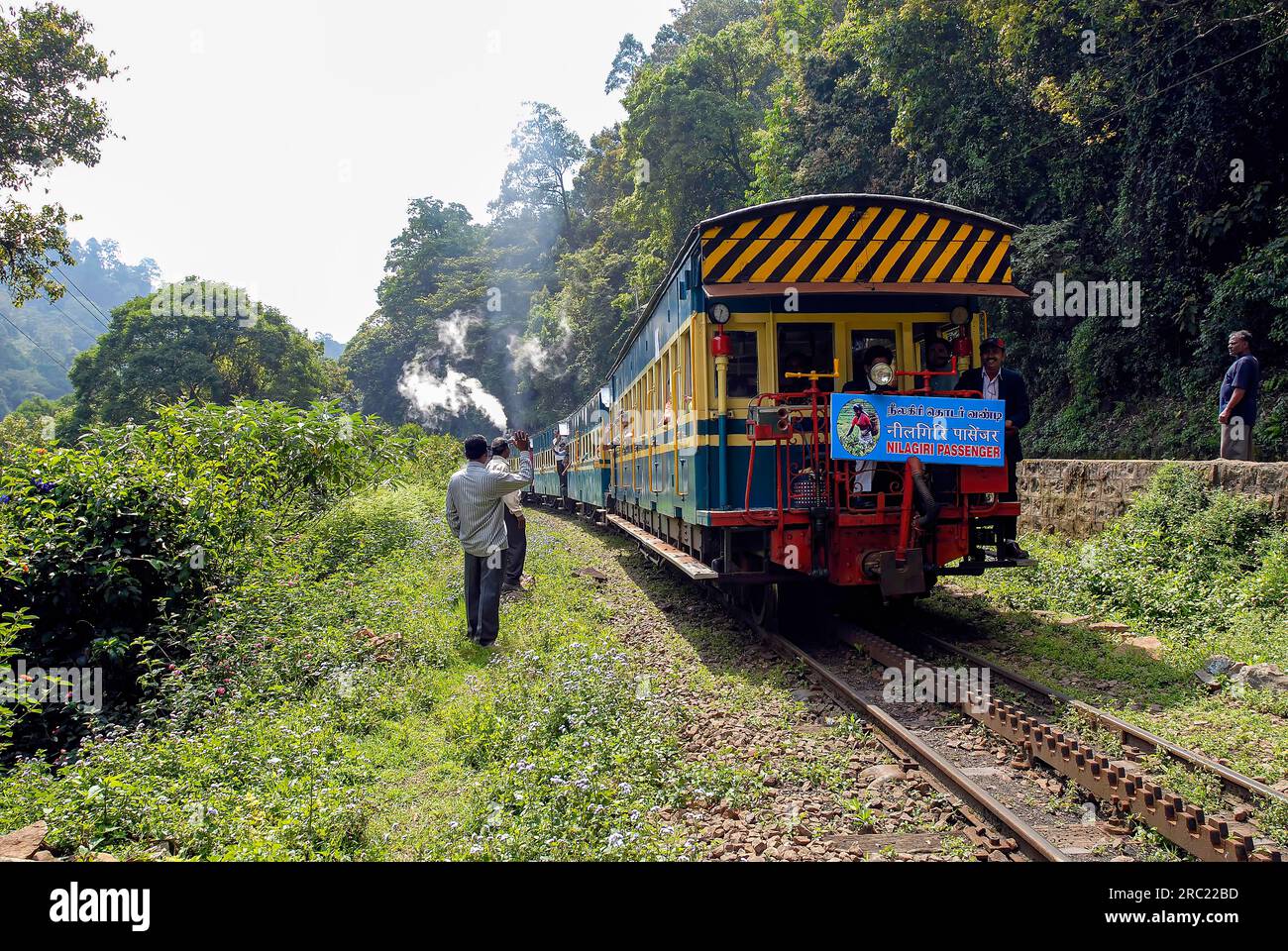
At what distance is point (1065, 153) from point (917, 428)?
1291cm

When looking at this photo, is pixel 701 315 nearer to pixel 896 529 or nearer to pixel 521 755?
pixel 896 529

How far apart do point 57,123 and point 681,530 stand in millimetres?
13082

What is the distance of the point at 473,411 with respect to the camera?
5641 cm

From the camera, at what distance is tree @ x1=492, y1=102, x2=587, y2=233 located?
6012 cm

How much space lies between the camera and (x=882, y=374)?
21.3 feet

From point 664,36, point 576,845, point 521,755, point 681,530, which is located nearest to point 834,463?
point 681,530

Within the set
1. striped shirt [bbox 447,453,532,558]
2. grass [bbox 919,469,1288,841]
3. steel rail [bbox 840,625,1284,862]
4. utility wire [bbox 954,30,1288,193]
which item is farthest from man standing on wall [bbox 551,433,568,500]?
steel rail [bbox 840,625,1284,862]

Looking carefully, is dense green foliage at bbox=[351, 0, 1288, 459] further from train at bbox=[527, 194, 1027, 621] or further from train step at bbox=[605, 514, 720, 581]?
train step at bbox=[605, 514, 720, 581]

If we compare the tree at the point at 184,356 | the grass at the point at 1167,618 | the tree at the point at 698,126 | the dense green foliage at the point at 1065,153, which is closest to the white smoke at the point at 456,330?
the tree at the point at 184,356

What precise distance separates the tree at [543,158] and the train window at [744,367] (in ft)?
181

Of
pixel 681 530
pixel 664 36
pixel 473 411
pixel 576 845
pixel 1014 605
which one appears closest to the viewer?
pixel 576 845

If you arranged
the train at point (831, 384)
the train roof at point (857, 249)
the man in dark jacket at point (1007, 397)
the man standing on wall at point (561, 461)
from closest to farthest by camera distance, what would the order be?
the train at point (831, 384) → the train roof at point (857, 249) → the man in dark jacket at point (1007, 397) → the man standing on wall at point (561, 461)

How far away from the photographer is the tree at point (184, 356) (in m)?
35.2

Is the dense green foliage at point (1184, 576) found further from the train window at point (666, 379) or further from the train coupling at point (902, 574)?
the train window at point (666, 379)
